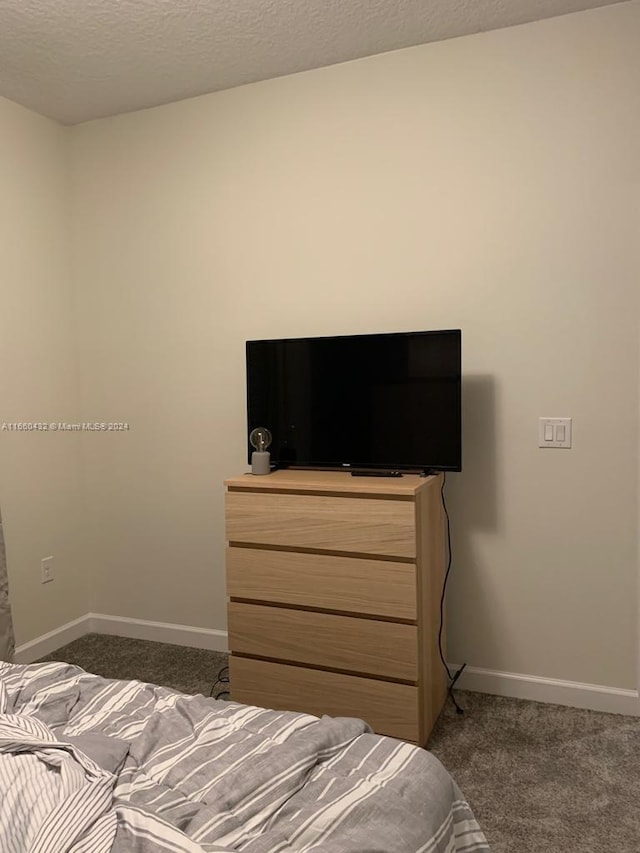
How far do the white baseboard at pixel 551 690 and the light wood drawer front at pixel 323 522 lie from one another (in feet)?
2.82

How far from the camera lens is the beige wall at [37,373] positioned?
3209mm

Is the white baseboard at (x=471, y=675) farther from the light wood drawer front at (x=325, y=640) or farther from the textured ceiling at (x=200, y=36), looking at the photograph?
the textured ceiling at (x=200, y=36)

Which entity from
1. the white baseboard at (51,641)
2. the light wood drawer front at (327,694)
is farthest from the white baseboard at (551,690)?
the white baseboard at (51,641)

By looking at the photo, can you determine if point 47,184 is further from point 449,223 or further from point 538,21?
point 538,21

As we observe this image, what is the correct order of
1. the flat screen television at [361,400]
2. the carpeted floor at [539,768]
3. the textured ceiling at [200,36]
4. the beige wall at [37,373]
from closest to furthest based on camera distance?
the carpeted floor at [539,768]
the textured ceiling at [200,36]
the flat screen television at [361,400]
the beige wall at [37,373]

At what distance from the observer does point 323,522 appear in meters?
2.48

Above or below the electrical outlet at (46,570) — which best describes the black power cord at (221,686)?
below

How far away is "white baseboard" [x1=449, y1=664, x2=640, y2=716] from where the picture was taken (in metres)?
2.63

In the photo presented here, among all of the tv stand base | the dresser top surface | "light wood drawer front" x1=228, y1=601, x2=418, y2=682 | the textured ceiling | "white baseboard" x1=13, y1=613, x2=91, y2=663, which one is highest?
the textured ceiling

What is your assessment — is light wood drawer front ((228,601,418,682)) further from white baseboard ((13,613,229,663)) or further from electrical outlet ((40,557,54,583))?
electrical outlet ((40,557,54,583))

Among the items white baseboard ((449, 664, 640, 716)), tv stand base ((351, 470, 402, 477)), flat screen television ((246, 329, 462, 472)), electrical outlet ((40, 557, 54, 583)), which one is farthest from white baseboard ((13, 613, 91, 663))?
white baseboard ((449, 664, 640, 716))

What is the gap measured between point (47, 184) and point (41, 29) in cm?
95

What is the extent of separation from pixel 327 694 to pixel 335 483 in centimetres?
78

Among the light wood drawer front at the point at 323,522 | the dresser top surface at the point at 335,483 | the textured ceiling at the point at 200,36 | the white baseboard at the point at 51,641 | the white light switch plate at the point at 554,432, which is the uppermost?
the textured ceiling at the point at 200,36
